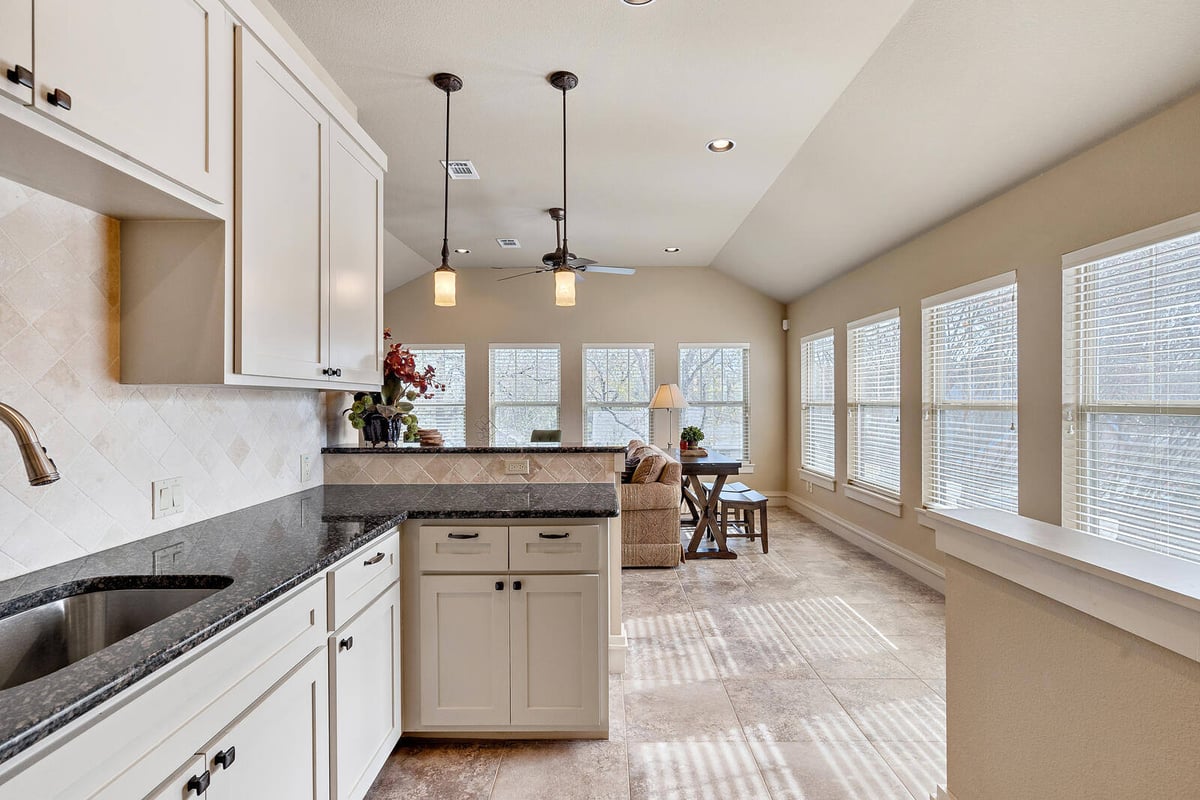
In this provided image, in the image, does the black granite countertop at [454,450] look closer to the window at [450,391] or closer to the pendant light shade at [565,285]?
the pendant light shade at [565,285]

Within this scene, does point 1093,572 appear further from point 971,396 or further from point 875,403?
point 875,403

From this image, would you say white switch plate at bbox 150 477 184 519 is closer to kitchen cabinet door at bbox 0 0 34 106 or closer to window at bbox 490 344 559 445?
kitchen cabinet door at bbox 0 0 34 106

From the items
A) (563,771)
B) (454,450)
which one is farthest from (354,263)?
(563,771)

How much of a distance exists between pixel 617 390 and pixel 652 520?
2611 mm

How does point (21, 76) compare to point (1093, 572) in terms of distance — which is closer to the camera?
point (21, 76)

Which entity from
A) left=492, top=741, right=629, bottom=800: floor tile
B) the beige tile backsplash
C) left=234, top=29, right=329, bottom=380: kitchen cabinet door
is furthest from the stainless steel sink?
left=492, top=741, right=629, bottom=800: floor tile

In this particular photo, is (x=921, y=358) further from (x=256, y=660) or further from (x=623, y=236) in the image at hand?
(x=256, y=660)

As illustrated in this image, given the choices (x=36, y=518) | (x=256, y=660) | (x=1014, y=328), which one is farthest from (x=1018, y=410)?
(x=36, y=518)

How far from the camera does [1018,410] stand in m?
3.12

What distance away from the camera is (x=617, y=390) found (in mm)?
6867

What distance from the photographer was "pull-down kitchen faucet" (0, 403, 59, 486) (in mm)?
976

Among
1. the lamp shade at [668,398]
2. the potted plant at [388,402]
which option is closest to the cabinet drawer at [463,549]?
the potted plant at [388,402]

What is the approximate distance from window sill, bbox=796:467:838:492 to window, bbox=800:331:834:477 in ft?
0.13

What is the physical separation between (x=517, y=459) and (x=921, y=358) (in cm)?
304
